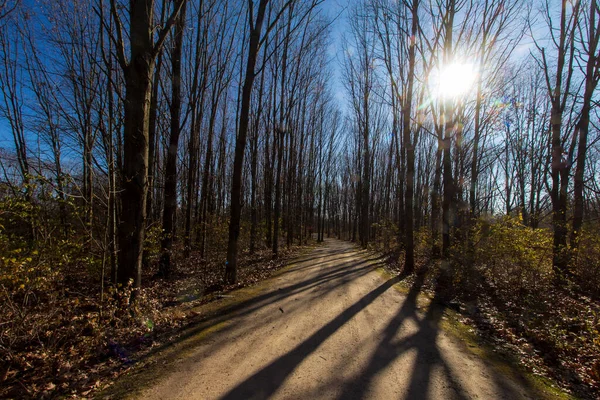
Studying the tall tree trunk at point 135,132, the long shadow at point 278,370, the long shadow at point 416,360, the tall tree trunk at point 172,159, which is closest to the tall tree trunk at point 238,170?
the tall tree trunk at point 172,159

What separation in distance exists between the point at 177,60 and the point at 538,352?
10.7 m

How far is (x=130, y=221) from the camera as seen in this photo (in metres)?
4.36

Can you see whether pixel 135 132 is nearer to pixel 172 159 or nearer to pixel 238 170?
pixel 238 170

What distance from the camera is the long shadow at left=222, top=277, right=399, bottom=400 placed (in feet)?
9.36

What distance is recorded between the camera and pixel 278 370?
331cm

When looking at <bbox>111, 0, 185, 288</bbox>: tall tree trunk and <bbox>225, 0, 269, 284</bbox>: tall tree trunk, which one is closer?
<bbox>111, 0, 185, 288</bbox>: tall tree trunk

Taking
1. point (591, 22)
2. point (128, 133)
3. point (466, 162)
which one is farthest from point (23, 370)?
point (466, 162)

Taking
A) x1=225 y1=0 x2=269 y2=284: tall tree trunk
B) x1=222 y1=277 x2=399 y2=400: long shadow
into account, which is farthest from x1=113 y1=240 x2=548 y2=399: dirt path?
x1=225 y1=0 x2=269 y2=284: tall tree trunk

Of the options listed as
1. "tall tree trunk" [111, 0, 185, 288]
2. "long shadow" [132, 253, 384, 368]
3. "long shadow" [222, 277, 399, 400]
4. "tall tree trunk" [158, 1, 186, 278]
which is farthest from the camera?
"tall tree trunk" [158, 1, 186, 278]

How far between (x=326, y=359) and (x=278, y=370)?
0.67m

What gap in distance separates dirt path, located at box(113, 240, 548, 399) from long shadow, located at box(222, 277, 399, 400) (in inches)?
0.4

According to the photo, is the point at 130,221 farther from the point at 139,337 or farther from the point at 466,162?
the point at 466,162

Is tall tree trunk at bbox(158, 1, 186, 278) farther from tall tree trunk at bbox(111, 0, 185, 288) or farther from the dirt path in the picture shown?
tall tree trunk at bbox(111, 0, 185, 288)

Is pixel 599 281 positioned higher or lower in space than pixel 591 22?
lower
